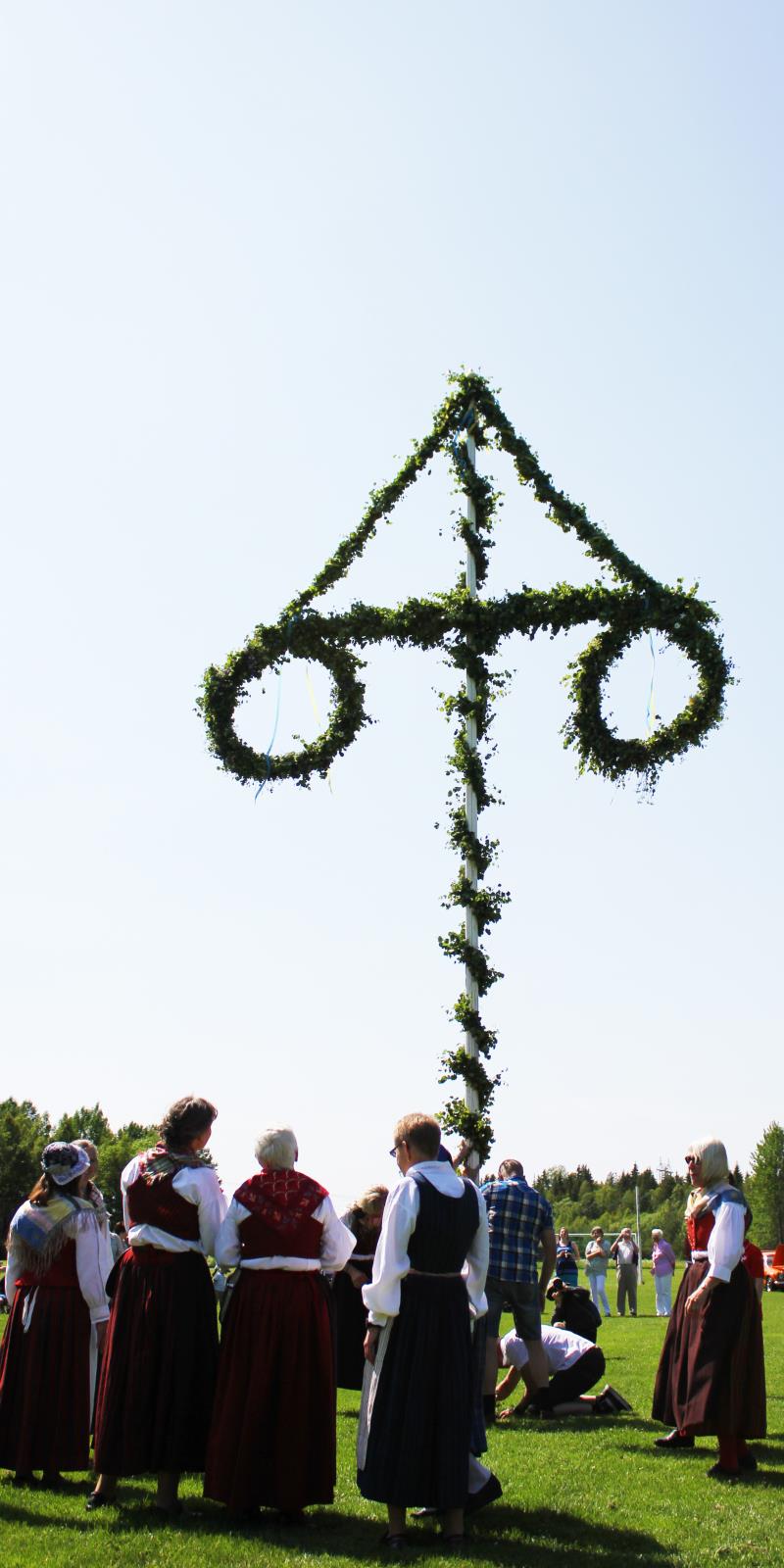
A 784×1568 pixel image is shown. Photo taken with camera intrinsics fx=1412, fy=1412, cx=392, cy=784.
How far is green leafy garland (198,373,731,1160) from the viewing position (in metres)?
10.7

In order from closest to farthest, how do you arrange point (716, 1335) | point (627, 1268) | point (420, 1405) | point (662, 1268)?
1. point (420, 1405)
2. point (716, 1335)
3. point (662, 1268)
4. point (627, 1268)

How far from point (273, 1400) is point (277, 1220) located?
2.87ft

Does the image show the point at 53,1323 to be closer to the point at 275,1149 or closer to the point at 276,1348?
the point at 276,1348

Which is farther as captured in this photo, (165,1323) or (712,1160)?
(712,1160)

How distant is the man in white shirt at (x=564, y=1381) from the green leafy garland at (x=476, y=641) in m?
3.02

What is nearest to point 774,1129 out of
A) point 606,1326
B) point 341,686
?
point 606,1326

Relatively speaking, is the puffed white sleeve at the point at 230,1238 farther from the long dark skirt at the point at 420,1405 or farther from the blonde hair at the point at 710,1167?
the blonde hair at the point at 710,1167

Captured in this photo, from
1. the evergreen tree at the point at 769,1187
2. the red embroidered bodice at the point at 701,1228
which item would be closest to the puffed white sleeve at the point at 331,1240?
the red embroidered bodice at the point at 701,1228

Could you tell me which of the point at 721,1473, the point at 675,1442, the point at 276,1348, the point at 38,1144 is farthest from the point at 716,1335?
the point at 38,1144

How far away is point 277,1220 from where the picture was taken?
7340 mm

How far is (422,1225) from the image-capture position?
703 centimetres

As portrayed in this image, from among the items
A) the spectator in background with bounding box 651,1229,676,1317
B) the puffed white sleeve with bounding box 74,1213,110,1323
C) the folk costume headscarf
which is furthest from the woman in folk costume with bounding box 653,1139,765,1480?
the spectator in background with bounding box 651,1229,676,1317

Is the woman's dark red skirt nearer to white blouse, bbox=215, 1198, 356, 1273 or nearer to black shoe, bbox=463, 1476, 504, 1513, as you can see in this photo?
white blouse, bbox=215, 1198, 356, 1273

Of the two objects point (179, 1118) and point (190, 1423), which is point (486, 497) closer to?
point (179, 1118)
